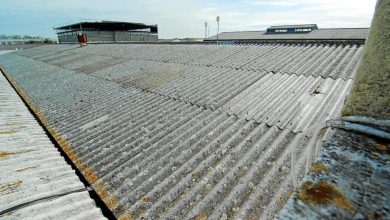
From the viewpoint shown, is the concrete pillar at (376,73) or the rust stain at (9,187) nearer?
the concrete pillar at (376,73)

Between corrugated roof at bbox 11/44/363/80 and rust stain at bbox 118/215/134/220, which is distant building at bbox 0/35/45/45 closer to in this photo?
corrugated roof at bbox 11/44/363/80

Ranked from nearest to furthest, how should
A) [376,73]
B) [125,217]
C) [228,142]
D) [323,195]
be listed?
1. [323,195]
2. [376,73]
3. [125,217]
4. [228,142]

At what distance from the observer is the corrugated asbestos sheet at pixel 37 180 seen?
2381mm

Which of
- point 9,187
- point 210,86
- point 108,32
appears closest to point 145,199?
point 9,187

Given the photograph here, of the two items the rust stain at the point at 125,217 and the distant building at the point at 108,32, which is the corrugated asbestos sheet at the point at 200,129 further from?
the distant building at the point at 108,32

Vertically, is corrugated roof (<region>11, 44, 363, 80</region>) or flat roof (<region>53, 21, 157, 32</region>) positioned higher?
flat roof (<region>53, 21, 157, 32</region>)

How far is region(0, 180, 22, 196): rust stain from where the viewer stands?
2.66 metres

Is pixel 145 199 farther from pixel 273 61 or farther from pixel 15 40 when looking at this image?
pixel 15 40

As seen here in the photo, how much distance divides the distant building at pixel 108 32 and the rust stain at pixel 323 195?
35.2 metres

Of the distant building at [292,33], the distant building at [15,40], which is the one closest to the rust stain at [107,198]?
the distant building at [292,33]

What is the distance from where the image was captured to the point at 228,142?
330 cm

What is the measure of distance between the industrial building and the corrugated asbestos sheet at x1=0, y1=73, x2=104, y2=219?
0.10 ft

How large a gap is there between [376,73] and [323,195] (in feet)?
2.62

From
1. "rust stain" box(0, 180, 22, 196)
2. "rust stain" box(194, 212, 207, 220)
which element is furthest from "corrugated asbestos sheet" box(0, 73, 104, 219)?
"rust stain" box(194, 212, 207, 220)
